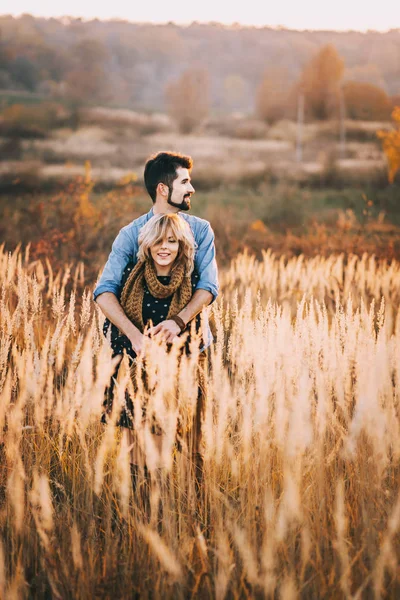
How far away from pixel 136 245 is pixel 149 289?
285 mm

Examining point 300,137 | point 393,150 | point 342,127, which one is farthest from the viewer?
point 300,137

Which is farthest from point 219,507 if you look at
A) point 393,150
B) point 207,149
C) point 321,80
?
point 321,80

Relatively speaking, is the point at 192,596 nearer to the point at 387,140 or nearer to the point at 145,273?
the point at 145,273

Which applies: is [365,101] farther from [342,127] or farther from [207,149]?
[207,149]

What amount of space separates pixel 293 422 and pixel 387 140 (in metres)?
24.0

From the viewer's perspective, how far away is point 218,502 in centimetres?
244

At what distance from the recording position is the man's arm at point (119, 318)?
277 centimetres

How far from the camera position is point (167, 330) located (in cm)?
273

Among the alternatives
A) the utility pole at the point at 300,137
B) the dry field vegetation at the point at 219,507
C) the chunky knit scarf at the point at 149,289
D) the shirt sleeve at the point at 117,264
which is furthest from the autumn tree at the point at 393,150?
the dry field vegetation at the point at 219,507

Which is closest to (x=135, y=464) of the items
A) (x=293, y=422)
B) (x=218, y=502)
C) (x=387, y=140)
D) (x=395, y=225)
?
(x=218, y=502)

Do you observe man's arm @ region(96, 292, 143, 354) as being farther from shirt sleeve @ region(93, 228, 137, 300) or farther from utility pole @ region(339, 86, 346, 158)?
utility pole @ region(339, 86, 346, 158)

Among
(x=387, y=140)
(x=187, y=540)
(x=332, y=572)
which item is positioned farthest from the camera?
(x=387, y=140)

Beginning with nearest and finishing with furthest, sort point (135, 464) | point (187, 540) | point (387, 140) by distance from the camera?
point (187, 540)
point (135, 464)
point (387, 140)

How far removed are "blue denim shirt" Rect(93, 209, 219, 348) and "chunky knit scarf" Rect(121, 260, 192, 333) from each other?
0.31ft
